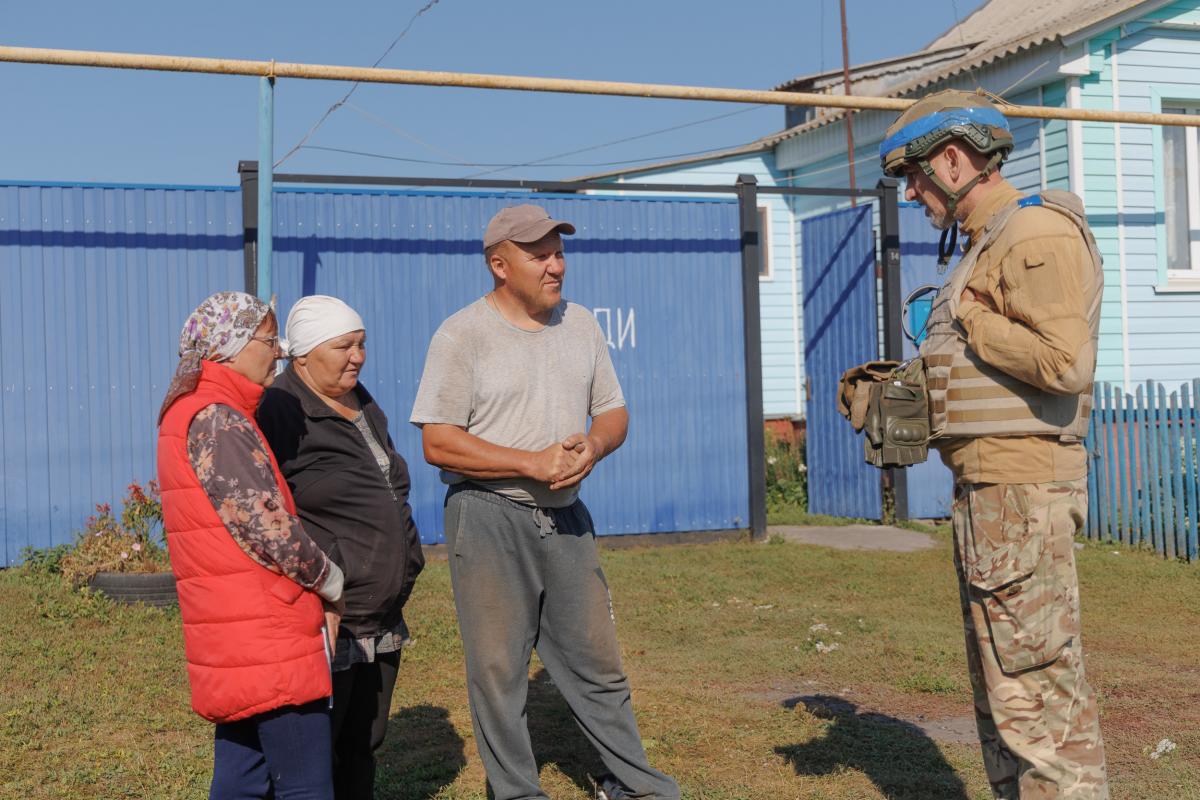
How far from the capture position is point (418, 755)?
5.38 meters

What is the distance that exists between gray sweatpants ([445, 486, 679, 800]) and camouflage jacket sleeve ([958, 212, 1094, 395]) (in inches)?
68.0

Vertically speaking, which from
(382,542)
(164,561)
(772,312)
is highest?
(772,312)

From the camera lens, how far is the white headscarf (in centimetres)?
410

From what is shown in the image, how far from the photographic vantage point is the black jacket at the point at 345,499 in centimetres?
396

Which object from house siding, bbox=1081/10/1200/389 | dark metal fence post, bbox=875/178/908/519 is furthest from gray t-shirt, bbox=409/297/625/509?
house siding, bbox=1081/10/1200/389

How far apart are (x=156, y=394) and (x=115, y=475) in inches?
27.7

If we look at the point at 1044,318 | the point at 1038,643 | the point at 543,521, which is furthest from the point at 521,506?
the point at 1044,318

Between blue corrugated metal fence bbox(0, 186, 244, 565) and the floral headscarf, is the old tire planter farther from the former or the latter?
the floral headscarf

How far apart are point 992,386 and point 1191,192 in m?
11.4

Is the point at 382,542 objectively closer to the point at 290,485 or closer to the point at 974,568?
the point at 290,485

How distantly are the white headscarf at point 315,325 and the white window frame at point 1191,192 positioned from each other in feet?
37.9

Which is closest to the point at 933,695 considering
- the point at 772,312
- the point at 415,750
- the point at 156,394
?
the point at 415,750

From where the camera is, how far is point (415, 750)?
5.46m

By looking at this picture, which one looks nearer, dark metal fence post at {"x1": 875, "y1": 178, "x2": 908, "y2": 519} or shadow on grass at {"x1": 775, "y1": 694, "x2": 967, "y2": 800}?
shadow on grass at {"x1": 775, "y1": 694, "x2": 967, "y2": 800}
